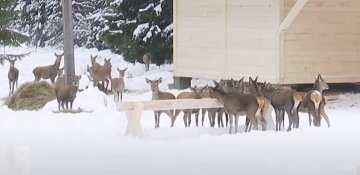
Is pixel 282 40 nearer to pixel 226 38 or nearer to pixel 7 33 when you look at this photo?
pixel 226 38

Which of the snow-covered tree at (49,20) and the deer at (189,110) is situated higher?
the snow-covered tree at (49,20)

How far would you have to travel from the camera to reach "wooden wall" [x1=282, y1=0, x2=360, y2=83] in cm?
1794

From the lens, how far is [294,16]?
682 inches

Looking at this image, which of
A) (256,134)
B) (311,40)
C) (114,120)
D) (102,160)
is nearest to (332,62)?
(311,40)

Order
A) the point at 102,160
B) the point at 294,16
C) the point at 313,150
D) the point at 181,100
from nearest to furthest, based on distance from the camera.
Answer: the point at 102,160
the point at 313,150
the point at 181,100
the point at 294,16

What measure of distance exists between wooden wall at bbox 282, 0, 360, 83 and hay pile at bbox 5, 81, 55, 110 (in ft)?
17.2

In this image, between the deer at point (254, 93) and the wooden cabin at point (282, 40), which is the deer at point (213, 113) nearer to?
the deer at point (254, 93)

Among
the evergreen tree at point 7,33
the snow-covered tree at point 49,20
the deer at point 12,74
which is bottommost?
the deer at point 12,74

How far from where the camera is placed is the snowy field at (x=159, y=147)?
8234 mm

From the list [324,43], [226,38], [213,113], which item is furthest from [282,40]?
[213,113]

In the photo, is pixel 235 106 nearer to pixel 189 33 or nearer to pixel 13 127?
pixel 13 127

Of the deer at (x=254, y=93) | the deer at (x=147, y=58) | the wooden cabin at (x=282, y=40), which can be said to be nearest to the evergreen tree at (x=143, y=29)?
the deer at (x=147, y=58)

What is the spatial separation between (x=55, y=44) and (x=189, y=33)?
18243 millimetres

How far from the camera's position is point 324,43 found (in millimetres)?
18391
